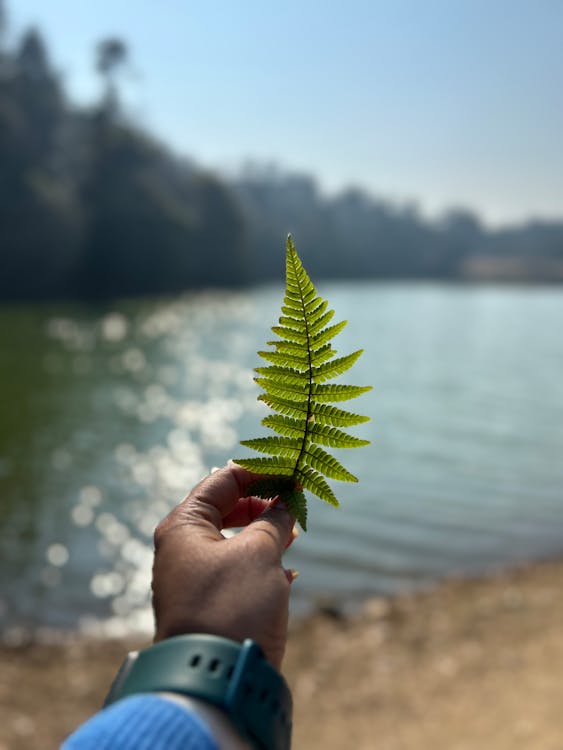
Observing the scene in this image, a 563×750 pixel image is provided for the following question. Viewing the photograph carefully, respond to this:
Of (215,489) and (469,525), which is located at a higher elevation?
(215,489)

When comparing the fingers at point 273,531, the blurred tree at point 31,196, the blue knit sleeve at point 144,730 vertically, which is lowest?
the blue knit sleeve at point 144,730

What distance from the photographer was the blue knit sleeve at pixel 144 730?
0.86m

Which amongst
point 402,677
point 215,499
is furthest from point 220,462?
point 215,499

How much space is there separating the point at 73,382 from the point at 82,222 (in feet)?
126

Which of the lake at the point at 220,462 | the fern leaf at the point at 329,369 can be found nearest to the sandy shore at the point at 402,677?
the lake at the point at 220,462

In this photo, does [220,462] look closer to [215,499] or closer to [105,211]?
[215,499]

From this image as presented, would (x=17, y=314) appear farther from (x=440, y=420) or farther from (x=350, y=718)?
(x=350, y=718)

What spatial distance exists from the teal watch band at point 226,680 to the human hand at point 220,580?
4cm

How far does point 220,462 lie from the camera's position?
18953mm

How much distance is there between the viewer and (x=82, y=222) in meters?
62.6

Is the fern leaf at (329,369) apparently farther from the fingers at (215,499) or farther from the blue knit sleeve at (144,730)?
the blue knit sleeve at (144,730)

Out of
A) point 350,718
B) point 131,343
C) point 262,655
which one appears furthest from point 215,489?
point 131,343

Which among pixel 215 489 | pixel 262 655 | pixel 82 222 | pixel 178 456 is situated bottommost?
pixel 178 456

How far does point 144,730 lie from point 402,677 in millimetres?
8748
